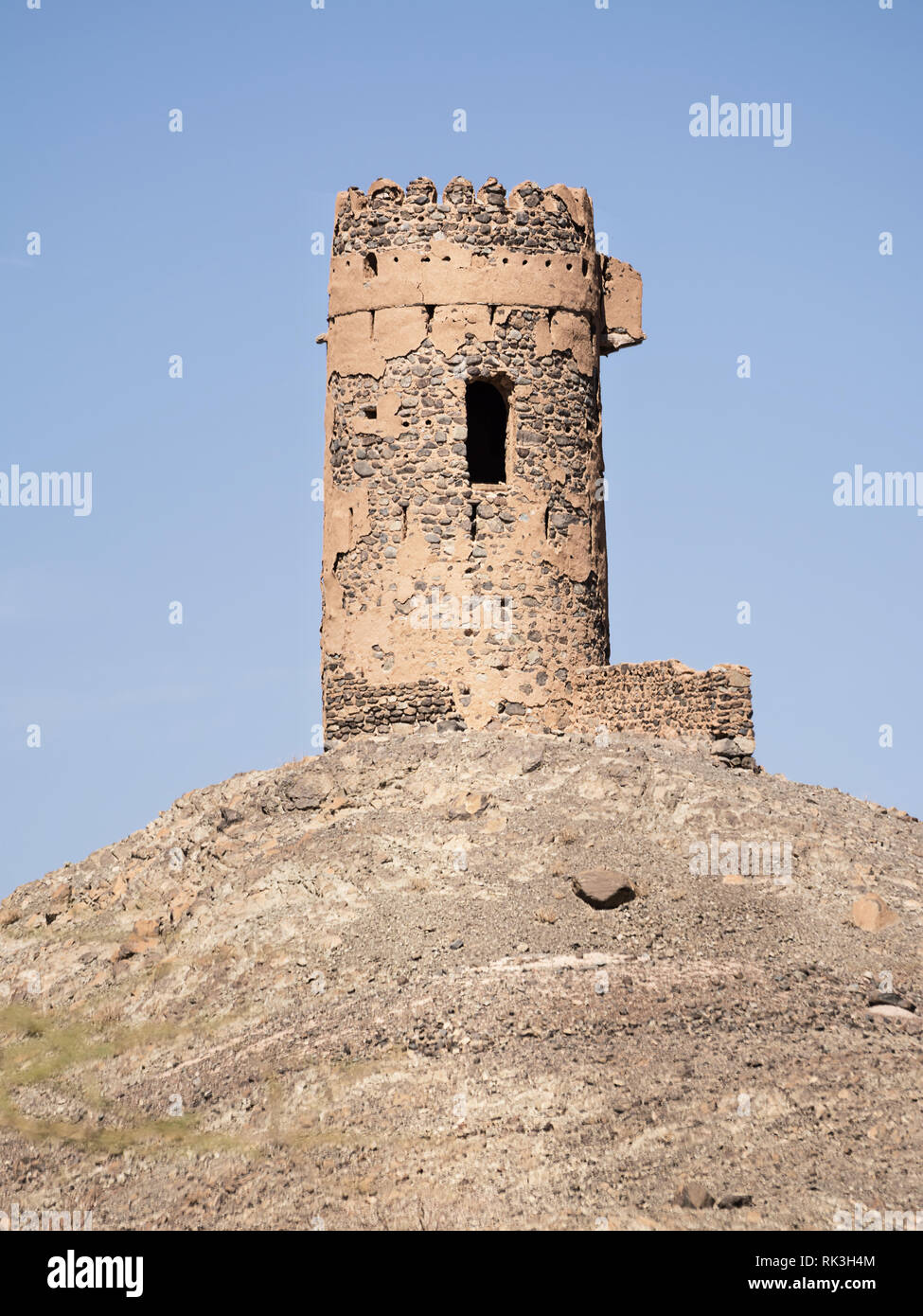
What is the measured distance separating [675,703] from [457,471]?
3853 millimetres

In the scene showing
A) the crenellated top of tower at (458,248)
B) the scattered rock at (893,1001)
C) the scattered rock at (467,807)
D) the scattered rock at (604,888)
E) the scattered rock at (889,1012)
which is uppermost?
Answer: the crenellated top of tower at (458,248)

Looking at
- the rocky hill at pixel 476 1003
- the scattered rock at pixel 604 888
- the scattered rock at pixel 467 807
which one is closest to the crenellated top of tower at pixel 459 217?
the rocky hill at pixel 476 1003

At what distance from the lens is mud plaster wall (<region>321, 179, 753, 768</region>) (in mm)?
21906

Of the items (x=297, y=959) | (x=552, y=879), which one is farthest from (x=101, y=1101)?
(x=552, y=879)

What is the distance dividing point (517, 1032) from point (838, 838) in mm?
4932

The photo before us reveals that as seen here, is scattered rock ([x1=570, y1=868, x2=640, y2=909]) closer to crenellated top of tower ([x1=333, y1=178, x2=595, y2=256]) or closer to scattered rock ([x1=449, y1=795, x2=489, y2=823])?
scattered rock ([x1=449, y1=795, x2=489, y2=823])

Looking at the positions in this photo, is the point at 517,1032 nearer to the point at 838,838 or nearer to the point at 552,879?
the point at 552,879

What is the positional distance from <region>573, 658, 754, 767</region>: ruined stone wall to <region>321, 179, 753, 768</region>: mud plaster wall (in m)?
0.10

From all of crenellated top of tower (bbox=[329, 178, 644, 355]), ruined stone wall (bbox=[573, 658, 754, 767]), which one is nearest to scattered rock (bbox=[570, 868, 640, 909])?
ruined stone wall (bbox=[573, 658, 754, 767])

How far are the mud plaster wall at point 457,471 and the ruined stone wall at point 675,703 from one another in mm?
101

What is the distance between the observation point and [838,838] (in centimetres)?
1895

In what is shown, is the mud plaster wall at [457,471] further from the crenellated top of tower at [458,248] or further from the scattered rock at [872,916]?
the scattered rock at [872,916]

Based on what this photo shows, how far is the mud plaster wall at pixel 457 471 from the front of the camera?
2191cm
